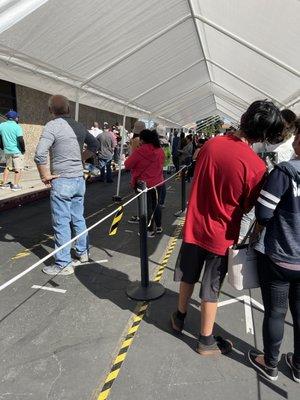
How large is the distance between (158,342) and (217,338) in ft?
1.62

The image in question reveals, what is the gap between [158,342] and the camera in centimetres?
289

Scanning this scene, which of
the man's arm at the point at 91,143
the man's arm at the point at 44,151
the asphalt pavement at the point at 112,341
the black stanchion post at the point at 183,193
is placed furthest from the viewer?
the black stanchion post at the point at 183,193

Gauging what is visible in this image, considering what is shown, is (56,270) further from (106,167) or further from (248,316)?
(106,167)

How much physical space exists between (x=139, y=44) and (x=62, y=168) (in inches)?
113

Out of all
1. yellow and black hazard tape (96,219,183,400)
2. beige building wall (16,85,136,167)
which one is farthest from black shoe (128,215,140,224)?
beige building wall (16,85,136,167)

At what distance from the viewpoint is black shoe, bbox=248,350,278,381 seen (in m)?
2.47

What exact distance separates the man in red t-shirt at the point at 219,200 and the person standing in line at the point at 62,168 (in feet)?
6.07

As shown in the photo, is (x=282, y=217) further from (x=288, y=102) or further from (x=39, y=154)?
(x=288, y=102)

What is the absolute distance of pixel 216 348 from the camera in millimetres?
2762

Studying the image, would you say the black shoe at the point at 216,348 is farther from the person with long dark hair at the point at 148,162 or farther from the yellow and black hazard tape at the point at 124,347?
the person with long dark hair at the point at 148,162

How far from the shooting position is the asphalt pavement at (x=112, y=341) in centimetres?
237

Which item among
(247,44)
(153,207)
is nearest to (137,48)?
(247,44)

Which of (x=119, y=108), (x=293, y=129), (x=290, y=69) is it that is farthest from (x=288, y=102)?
(x=293, y=129)

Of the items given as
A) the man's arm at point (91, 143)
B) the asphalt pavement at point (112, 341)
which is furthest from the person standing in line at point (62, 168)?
the asphalt pavement at point (112, 341)
